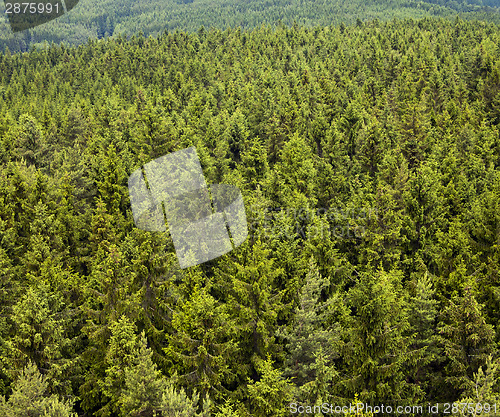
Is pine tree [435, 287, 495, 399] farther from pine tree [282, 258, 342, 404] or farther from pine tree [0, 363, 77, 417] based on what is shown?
pine tree [0, 363, 77, 417]

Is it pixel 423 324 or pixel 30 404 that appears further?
pixel 423 324

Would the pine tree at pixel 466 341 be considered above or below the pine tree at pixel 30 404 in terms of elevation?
below

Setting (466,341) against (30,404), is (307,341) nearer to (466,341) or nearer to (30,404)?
(466,341)

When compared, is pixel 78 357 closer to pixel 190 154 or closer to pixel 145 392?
pixel 145 392

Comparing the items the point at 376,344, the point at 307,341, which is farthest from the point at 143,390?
the point at 376,344

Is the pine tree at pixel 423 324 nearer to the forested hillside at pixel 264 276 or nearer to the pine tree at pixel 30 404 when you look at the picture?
the forested hillside at pixel 264 276

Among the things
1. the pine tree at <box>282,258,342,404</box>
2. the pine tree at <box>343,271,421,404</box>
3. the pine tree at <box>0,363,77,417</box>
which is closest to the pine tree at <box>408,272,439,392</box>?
the pine tree at <box>343,271,421,404</box>

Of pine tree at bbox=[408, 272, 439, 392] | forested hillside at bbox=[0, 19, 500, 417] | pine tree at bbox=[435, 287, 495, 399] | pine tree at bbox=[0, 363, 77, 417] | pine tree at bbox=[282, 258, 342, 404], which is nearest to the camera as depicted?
pine tree at bbox=[0, 363, 77, 417]

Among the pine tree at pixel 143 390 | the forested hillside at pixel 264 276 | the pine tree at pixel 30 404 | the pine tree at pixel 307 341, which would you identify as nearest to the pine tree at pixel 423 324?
the forested hillside at pixel 264 276
